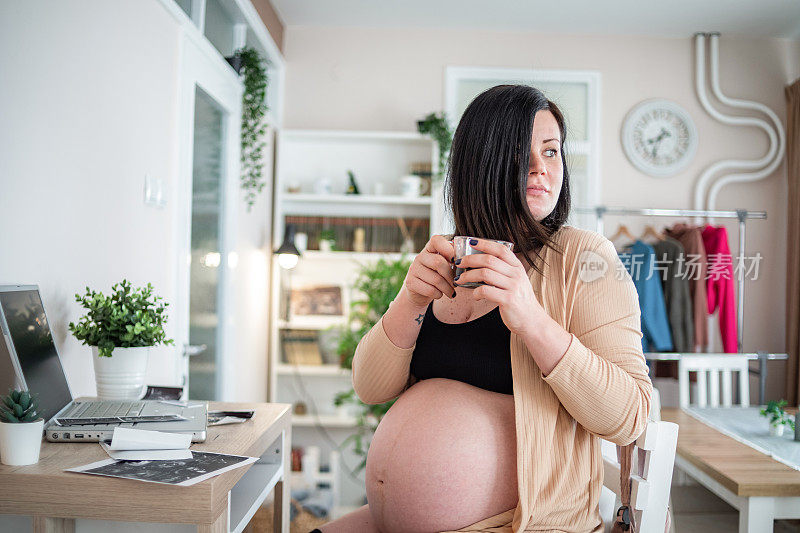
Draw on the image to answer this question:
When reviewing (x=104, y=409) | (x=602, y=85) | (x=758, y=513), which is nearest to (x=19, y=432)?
(x=104, y=409)

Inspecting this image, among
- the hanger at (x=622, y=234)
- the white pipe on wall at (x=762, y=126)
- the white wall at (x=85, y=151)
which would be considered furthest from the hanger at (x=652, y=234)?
the white wall at (x=85, y=151)

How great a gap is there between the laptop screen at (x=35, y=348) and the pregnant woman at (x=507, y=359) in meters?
0.59

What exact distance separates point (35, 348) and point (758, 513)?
196 centimetres

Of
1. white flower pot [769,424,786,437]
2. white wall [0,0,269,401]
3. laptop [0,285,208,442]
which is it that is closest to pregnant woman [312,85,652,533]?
laptop [0,285,208,442]

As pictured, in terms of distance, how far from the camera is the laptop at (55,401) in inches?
44.9

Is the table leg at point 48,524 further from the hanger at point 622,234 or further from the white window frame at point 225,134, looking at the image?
the hanger at point 622,234

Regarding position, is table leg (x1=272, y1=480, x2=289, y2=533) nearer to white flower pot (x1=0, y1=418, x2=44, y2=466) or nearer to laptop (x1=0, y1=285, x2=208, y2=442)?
laptop (x1=0, y1=285, x2=208, y2=442)

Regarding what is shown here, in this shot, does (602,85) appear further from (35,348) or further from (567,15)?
(35,348)

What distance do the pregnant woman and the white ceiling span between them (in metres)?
2.87

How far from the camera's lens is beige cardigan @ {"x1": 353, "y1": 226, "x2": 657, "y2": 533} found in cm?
97

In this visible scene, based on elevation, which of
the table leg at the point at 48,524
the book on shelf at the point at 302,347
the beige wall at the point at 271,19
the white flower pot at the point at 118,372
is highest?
the beige wall at the point at 271,19

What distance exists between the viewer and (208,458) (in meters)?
1.06

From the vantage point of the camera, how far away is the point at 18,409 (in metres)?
0.98

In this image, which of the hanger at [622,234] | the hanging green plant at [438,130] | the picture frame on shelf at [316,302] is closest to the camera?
the hanging green plant at [438,130]
